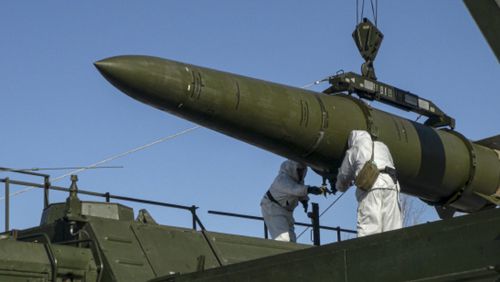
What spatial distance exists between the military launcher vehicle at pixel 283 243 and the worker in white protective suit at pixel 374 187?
313 mm

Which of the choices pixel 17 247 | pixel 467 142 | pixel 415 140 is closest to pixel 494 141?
pixel 467 142

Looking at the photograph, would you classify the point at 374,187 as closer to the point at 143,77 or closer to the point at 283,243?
the point at 283,243

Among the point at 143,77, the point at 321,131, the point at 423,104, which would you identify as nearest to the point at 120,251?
the point at 143,77

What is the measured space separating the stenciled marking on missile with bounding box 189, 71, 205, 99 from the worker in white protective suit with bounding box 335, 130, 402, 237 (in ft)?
5.84

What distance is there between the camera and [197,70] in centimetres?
879

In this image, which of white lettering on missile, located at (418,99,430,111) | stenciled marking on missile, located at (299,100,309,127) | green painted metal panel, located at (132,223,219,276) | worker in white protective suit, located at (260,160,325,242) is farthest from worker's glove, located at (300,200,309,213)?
green painted metal panel, located at (132,223,219,276)

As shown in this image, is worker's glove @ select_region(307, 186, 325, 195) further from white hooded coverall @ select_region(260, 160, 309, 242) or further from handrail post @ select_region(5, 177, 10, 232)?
handrail post @ select_region(5, 177, 10, 232)

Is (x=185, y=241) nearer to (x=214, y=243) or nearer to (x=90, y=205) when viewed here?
(x=214, y=243)

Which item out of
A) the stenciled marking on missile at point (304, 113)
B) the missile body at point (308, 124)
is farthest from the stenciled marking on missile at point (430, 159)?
the stenciled marking on missile at point (304, 113)

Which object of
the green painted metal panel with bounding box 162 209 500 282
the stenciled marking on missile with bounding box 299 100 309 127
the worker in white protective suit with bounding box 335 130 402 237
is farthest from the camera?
the stenciled marking on missile with bounding box 299 100 309 127

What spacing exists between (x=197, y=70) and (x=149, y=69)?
522 millimetres

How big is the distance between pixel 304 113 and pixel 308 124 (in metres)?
0.12

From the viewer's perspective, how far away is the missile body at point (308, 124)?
8516 millimetres

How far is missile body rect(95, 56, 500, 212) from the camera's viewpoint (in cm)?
852
